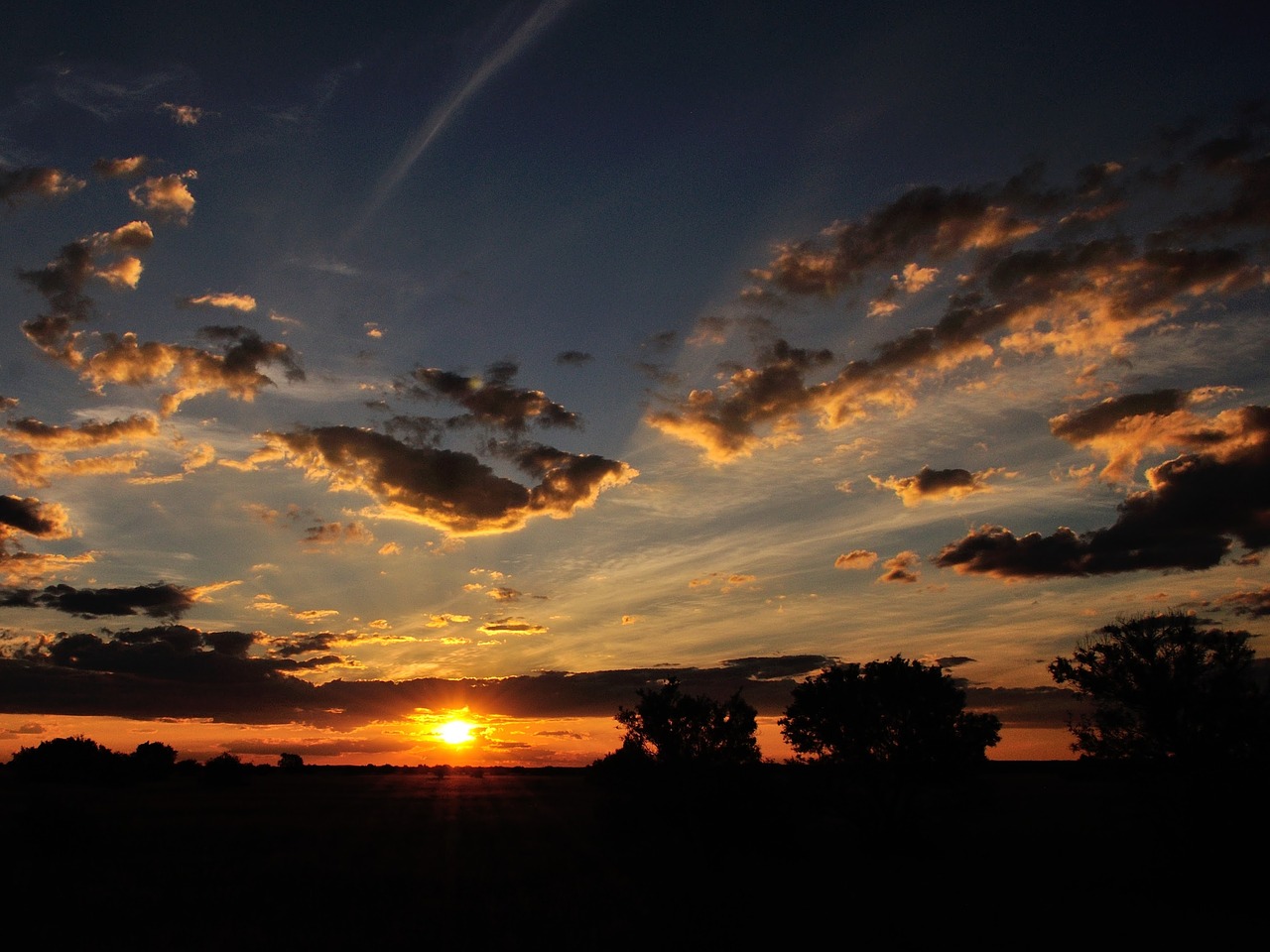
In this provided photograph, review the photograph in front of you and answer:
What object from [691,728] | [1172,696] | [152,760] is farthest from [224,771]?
[1172,696]

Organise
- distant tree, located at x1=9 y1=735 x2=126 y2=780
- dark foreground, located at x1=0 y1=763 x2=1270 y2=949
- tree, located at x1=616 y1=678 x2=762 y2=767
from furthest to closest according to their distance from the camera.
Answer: distant tree, located at x1=9 y1=735 x2=126 y2=780 < tree, located at x1=616 y1=678 x2=762 y2=767 < dark foreground, located at x1=0 y1=763 x2=1270 y2=949

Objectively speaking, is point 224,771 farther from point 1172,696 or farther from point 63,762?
point 1172,696

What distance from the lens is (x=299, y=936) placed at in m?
25.2

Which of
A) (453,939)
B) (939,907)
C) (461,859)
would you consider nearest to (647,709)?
(461,859)

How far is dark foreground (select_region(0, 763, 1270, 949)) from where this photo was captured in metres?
26.5

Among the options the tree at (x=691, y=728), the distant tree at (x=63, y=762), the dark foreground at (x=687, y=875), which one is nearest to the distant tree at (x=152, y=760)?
the distant tree at (x=63, y=762)

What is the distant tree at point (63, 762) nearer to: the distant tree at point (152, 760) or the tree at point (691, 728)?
the distant tree at point (152, 760)

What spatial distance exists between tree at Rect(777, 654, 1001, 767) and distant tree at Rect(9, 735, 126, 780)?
113 m

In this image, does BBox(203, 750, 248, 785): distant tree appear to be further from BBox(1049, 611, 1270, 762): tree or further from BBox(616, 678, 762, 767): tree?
BBox(1049, 611, 1270, 762): tree

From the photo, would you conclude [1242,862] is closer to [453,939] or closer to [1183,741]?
[1183,741]

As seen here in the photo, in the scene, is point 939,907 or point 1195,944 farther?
point 939,907

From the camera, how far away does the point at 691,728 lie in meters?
49.0

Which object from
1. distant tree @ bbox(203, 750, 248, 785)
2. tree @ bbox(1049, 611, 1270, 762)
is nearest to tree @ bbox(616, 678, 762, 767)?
tree @ bbox(1049, 611, 1270, 762)

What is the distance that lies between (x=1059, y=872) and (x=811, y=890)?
1575 centimetres
